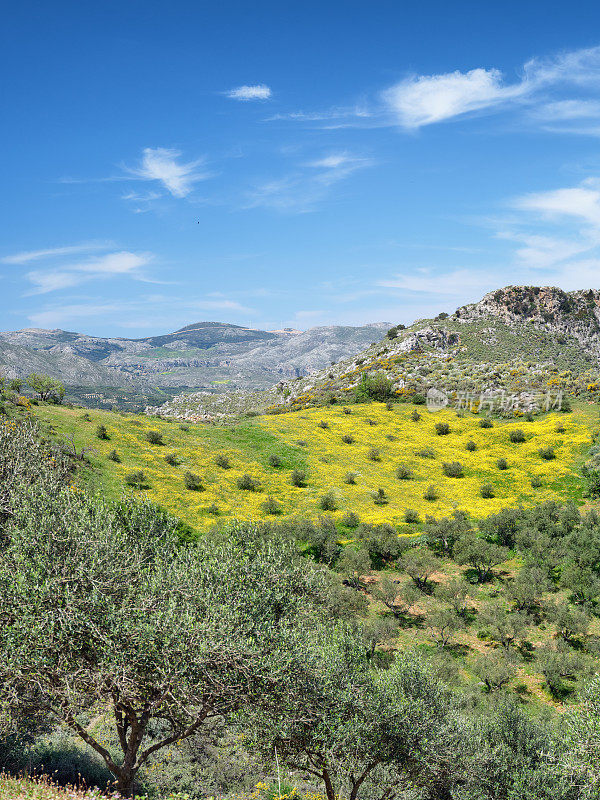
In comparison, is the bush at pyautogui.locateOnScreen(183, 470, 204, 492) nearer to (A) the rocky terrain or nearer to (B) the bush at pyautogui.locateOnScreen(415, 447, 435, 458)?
(B) the bush at pyautogui.locateOnScreen(415, 447, 435, 458)

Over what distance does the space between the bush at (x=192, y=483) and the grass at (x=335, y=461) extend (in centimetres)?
67

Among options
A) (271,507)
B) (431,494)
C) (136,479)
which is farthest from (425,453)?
(136,479)

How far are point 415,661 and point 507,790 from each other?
546cm

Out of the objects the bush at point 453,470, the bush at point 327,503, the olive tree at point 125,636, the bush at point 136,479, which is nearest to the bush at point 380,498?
the bush at point 327,503

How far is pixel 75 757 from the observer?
1966 centimetres

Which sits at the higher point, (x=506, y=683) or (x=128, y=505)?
(x=128, y=505)

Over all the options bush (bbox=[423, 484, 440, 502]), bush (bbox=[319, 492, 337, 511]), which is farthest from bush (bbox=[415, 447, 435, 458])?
bush (bbox=[319, 492, 337, 511])

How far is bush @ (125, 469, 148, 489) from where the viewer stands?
1982 inches

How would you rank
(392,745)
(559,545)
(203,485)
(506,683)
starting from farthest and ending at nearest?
(203,485) < (559,545) < (506,683) < (392,745)

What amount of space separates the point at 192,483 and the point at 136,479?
6.70 m

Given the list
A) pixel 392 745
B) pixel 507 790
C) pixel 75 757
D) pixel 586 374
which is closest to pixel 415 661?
pixel 392 745

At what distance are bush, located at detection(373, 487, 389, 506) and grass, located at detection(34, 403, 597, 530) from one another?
0.54m

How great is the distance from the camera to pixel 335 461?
68.6 meters

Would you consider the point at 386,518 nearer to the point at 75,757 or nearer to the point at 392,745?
the point at 392,745
